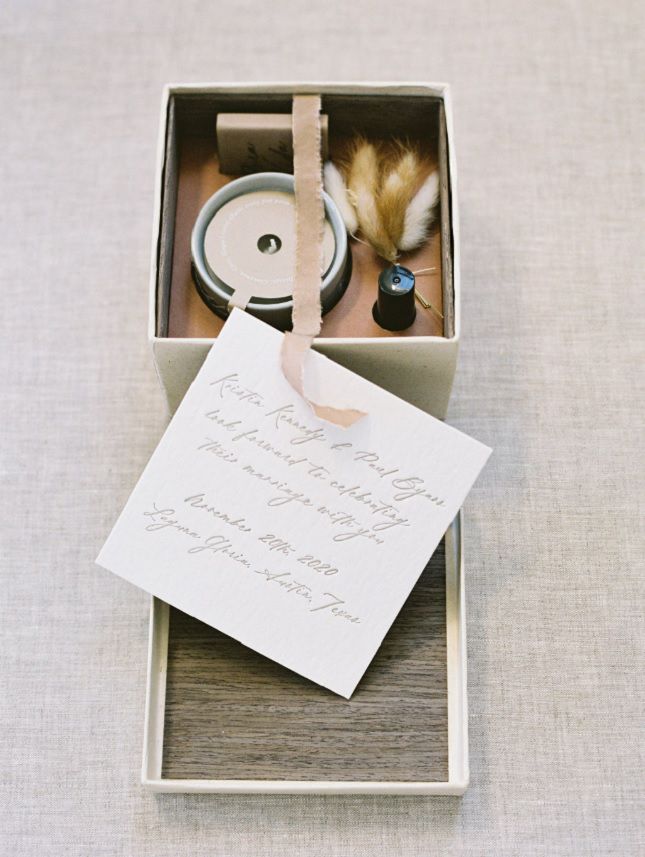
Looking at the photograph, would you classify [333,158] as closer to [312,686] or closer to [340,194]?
[340,194]

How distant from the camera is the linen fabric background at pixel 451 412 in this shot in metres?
0.63

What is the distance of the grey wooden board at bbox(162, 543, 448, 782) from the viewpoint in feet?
2.01

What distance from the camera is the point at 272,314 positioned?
63 centimetres

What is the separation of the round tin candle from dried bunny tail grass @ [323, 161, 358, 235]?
21mm

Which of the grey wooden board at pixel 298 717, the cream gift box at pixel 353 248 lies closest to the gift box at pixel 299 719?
the grey wooden board at pixel 298 717

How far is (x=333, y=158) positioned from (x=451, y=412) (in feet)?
0.65

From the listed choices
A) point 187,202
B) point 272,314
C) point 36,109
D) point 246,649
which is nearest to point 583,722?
point 246,649

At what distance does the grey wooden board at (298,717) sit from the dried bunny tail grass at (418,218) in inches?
9.9

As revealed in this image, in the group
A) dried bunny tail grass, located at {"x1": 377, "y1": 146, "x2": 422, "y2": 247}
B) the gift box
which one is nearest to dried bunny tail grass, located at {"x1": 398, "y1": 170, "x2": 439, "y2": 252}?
dried bunny tail grass, located at {"x1": 377, "y1": 146, "x2": 422, "y2": 247}

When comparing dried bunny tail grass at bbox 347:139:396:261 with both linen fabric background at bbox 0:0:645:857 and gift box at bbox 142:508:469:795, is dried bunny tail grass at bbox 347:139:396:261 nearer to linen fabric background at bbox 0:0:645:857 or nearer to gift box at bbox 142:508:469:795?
linen fabric background at bbox 0:0:645:857

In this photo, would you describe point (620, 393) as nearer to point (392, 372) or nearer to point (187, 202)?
point (392, 372)

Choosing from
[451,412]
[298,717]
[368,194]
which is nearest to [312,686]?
[298,717]

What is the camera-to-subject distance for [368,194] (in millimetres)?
666

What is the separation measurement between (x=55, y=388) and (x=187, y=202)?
165 millimetres
